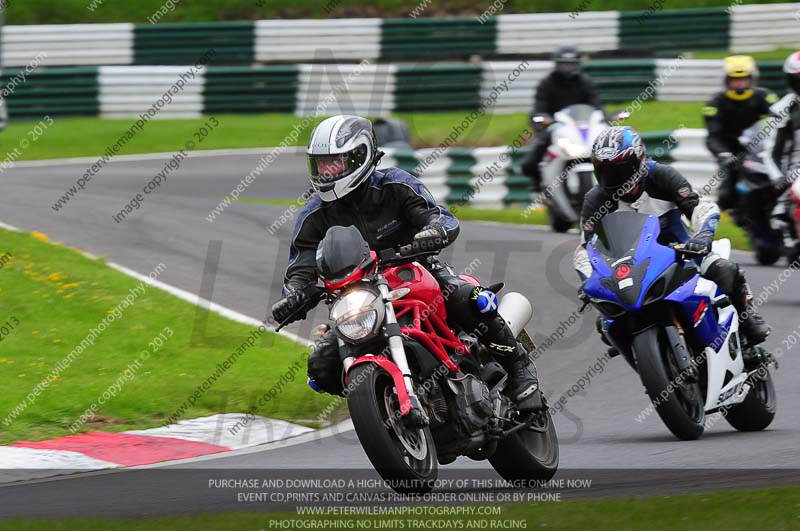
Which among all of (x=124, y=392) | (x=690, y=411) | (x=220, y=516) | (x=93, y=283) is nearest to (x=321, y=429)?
(x=124, y=392)

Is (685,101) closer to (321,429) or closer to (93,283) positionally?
(93,283)

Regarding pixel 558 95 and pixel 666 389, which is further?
pixel 558 95

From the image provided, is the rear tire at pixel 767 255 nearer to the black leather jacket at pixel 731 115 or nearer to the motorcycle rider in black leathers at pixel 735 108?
the motorcycle rider in black leathers at pixel 735 108

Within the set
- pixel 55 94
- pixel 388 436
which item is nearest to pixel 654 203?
pixel 388 436

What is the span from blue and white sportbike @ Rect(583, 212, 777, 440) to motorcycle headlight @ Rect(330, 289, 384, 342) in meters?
1.84

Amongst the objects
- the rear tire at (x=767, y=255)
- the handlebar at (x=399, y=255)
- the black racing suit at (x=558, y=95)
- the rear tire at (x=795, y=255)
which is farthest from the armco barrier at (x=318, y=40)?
the handlebar at (x=399, y=255)

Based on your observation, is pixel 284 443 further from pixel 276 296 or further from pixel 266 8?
pixel 266 8

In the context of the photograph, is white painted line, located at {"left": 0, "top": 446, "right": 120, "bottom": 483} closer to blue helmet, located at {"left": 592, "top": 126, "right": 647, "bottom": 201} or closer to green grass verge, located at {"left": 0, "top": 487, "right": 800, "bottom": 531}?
green grass verge, located at {"left": 0, "top": 487, "right": 800, "bottom": 531}

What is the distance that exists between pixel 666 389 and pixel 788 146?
6.31 meters

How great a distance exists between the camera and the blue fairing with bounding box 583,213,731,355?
7.30m

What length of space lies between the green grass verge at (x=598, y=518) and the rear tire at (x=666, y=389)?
4.50 ft

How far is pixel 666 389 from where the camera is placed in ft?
23.5

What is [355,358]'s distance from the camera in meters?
6.04

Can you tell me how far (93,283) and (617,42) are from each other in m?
15.3
